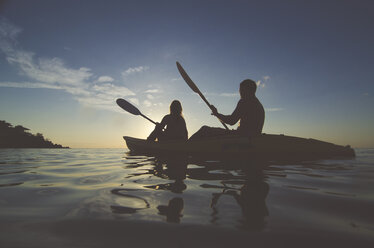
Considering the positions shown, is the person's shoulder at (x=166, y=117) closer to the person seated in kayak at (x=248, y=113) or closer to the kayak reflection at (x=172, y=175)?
the person seated in kayak at (x=248, y=113)

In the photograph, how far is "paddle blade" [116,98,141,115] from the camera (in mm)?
8080

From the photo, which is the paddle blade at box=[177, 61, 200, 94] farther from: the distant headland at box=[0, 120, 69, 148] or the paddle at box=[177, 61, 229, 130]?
the distant headland at box=[0, 120, 69, 148]

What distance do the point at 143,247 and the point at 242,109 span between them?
13.3 ft

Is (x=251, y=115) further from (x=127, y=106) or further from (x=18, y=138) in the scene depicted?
→ (x=18, y=138)

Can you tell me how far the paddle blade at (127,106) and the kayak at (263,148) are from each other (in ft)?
12.8

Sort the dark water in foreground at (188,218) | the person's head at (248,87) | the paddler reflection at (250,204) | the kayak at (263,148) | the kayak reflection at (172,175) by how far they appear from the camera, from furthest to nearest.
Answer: the person's head at (248,87) < the kayak at (263,148) < the kayak reflection at (172,175) < the paddler reflection at (250,204) < the dark water in foreground at (188,218)

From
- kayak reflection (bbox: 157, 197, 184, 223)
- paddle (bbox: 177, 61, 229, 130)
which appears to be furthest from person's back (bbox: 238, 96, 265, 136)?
kayak reflection (bbox: 157, 197, 184, 223)

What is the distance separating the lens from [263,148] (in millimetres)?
4035

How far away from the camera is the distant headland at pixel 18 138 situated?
1972 inches

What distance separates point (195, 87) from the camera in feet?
22.6

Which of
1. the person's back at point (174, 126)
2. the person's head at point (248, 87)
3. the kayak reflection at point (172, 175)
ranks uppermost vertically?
the person's head at point (248, 87)

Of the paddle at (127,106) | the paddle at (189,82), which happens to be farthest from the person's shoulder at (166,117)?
the paddle at (127,106)

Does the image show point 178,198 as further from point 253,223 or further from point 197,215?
point 253,223

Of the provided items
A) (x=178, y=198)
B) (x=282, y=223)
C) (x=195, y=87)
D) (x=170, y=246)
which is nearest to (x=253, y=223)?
(x=282, y=223)
